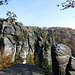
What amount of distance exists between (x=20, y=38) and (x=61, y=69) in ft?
96.7

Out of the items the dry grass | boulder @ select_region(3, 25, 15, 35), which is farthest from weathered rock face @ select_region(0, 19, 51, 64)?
the dry grass

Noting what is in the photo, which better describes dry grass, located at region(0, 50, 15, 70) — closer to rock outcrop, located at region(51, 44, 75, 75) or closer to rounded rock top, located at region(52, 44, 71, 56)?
rock outcrop, located at region(51, 44, 75, 75)

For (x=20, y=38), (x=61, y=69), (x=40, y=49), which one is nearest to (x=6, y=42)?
(x=20, y=38)

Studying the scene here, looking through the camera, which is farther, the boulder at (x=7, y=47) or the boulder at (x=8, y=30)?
the boulder at (x=8, y=30)

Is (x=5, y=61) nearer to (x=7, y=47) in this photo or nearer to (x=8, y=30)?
(x=7, y=47)

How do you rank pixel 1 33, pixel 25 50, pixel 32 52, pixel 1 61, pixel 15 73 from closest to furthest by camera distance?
pixel 15 73
pixel 1 61
pixel 1 33
pixel 25 50
pixel 32 52

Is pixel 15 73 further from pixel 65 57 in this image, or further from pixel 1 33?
pixel 1 33

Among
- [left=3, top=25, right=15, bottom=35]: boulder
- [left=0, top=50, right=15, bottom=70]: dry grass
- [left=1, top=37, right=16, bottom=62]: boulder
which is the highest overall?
[left=3, top=25, right=15, bottom=35]: boulder

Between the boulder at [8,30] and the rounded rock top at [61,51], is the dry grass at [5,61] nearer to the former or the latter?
the boulder at [8,30]

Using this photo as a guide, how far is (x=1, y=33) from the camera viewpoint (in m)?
27.7

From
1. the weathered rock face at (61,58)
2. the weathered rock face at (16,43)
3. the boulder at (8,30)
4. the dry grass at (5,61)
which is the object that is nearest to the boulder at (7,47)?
the weathered rock face at (16,43)

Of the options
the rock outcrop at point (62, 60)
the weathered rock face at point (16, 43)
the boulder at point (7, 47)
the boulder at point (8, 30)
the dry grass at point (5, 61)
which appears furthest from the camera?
the boulder at point (8, 30)

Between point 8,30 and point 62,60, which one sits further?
point 8,30

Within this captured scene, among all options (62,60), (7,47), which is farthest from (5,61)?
(62,60)
